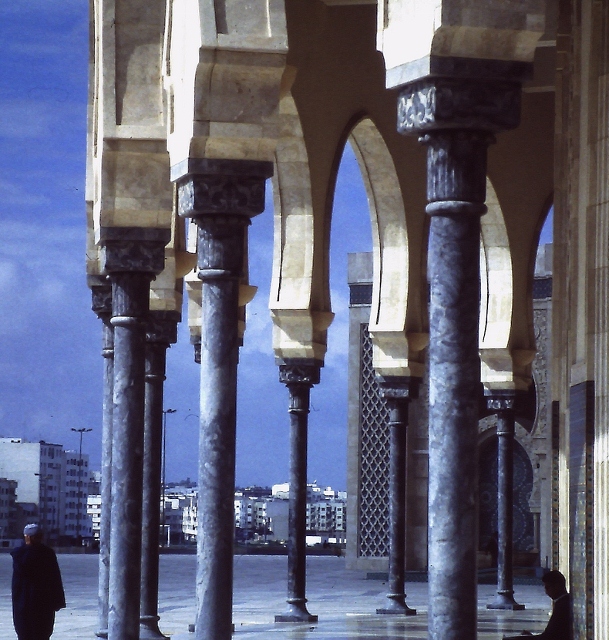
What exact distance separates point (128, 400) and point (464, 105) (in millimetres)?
4329

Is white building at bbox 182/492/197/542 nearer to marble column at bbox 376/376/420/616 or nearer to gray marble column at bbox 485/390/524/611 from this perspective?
gray marble column at bbox 485/390/524/611

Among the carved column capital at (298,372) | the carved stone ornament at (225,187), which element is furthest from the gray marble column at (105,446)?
the carved stone ornament at (225,187)

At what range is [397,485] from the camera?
44.8ft

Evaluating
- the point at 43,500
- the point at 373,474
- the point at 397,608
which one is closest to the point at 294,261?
the point at 397,608

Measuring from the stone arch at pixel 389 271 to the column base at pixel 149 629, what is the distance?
4.20 m

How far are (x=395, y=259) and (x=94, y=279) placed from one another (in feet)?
13.3

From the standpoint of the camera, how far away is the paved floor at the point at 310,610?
1161 cm

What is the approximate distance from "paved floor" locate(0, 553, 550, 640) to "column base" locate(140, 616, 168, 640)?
21.4 inches

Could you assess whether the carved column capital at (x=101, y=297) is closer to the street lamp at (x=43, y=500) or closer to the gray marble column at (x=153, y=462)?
the gray marble column at (x=153, y=462)

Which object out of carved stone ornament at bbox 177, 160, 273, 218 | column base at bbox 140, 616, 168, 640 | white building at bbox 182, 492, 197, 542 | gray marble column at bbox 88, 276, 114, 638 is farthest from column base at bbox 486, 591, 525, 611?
white building at bbox 182, 492, 197, 542

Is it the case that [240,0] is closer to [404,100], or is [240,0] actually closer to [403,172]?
[404,100]

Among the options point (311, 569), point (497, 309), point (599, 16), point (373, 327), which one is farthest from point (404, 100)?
point (311, 569)

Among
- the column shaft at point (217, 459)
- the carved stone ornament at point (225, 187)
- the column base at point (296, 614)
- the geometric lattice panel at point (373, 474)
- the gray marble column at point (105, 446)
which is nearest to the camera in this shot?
the column shaft at point (217, 459)

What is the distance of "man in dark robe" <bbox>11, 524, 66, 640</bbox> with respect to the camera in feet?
26.6
